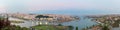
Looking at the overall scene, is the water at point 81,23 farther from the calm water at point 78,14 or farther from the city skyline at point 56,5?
the city skyline at point 56,5

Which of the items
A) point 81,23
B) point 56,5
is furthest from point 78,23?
point 56,5

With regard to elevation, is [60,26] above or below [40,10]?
below

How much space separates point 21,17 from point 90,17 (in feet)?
2.40

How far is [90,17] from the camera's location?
2531 millimetres

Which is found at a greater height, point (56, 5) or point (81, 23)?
point (56, 5)

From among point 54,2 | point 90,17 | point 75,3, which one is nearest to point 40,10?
point 54,2

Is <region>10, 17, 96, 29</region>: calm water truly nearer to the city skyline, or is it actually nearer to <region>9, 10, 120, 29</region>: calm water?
<region>9, 10, 120, 29</region>: calm water

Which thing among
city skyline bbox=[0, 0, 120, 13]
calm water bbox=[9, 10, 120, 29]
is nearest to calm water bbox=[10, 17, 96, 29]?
calm water bbox=[9, 10, 120, 29]

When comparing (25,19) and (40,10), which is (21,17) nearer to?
(25,19)

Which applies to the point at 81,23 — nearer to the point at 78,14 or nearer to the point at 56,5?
the point at 78,14

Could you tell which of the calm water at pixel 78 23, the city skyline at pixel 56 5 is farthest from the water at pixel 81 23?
the city skyline at pixel 56 5

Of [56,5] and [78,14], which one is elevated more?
[56,5]

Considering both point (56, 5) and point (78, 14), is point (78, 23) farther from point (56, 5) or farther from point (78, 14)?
point (56, 5)

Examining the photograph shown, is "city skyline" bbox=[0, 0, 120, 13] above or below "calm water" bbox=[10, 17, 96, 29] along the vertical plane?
above
